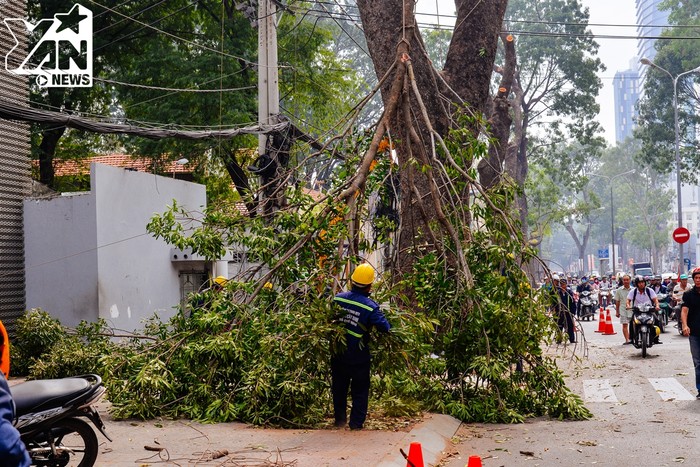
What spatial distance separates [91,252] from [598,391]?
9.64m

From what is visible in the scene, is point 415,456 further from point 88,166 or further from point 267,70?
point 88,166

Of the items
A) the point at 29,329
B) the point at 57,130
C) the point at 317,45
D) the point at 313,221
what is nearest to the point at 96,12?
the point at 57,130

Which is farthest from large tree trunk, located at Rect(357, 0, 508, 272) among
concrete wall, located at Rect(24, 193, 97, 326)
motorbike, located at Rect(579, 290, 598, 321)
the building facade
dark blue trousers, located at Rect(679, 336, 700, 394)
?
motorbike, located at Rect(579, 290, 598, 321)

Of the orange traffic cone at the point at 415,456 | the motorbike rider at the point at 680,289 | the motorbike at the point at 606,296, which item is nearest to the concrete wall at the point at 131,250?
the orange traffic cone at the point at 415,456

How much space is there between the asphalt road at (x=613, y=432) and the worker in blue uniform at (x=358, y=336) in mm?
1147

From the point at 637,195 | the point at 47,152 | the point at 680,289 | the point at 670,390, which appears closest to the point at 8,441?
the point at 670,390

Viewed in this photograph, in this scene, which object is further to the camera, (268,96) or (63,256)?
(268,96)

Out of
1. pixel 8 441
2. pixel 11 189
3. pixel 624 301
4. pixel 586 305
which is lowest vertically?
pixel 586 305

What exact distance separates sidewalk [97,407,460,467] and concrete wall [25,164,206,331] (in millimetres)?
7031

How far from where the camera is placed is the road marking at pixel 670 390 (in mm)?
12656

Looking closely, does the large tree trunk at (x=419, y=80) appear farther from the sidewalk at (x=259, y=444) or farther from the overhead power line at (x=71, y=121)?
the sidewalk at (x=259, y=444)

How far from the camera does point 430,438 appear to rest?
9266 mm

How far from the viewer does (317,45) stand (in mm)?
27203

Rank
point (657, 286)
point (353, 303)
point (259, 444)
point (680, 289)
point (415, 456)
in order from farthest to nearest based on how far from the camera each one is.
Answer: point (657, 286)
point (680, 289)
point (353, 303)
point (259, 444)
point (415, 456)
